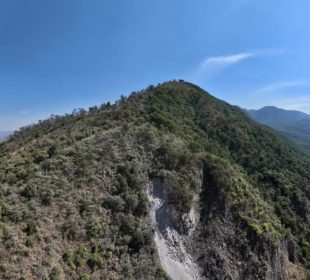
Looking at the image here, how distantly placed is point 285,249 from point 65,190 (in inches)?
1206

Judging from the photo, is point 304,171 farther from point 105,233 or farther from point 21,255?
point 21,255

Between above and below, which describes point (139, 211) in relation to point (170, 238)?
above

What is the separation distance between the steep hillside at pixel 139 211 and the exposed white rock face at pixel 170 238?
0.39ft

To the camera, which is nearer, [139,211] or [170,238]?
[139,211]

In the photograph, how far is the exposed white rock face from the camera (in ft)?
97.5

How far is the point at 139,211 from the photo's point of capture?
30984 mm

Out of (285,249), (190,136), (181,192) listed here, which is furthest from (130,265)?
(190,136)

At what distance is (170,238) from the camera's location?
105ft

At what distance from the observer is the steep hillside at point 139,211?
914 inches

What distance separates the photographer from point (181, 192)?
35.1 metres

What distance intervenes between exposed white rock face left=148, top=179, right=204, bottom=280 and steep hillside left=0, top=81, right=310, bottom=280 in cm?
12

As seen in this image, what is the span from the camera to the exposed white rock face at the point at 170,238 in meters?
29.7

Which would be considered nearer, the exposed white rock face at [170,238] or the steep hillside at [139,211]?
the steep hillside at [139,211]

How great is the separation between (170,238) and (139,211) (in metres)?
4.48
